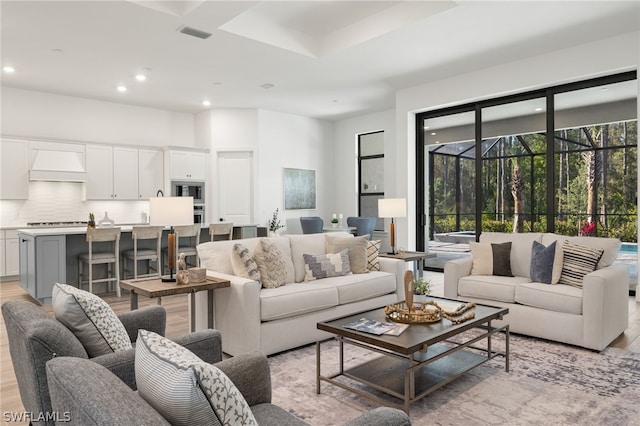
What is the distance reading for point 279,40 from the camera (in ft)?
17.7

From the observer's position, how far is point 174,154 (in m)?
8.28

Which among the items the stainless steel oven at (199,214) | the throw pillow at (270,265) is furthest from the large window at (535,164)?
the stainless steel oven at (199,214)

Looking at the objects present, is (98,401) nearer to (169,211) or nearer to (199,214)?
(169,211)

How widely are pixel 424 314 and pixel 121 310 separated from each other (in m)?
3.63

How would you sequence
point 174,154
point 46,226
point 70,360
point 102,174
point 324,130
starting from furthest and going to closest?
point 324,130, point 174,154, point 102,174, point 46,226, point 70,360

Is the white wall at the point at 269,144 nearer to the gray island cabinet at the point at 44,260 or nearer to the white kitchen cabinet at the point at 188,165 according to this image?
the white kitchen cabinet at the point at 188,165

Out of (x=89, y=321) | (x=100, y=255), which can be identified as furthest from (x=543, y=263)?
(x=100, y=255)

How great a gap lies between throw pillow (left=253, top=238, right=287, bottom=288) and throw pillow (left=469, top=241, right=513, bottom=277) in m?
2.02

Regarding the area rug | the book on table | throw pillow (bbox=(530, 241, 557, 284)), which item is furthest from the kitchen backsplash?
throw pillow (bbox=(530, 241, 557, 284))

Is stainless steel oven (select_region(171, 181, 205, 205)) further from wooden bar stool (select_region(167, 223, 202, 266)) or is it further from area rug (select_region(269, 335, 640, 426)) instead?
area rug (select_region(269, 335, 640, 426))

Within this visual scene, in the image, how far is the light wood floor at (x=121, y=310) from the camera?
266cm

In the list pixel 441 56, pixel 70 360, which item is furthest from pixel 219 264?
pixel 441 56

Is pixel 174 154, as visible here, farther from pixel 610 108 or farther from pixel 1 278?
pixel 610 108

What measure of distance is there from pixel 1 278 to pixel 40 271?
222 cm
